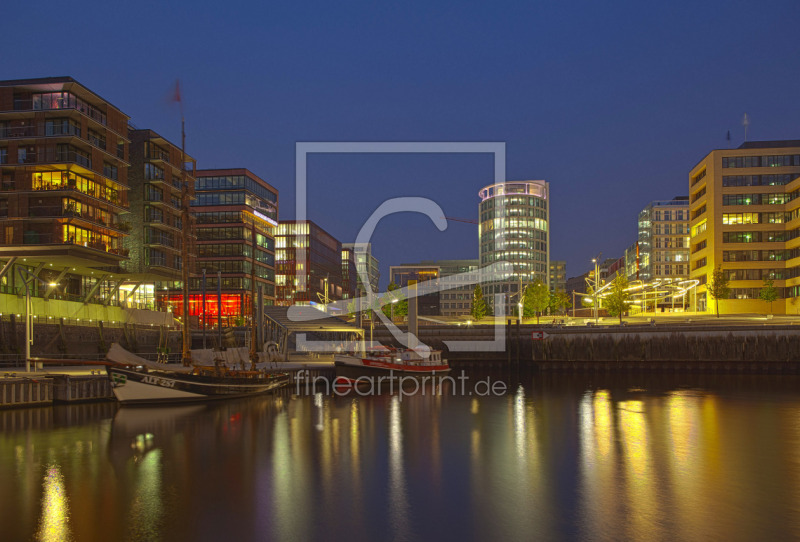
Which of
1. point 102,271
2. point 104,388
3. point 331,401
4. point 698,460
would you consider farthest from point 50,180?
point 698,460

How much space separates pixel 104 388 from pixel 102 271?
4490 centimetres

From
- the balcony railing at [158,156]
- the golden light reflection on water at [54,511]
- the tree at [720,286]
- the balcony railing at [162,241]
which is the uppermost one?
the balcony railing at [158,156]

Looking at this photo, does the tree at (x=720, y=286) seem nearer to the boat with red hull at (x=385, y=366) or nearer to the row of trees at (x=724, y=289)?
the row of trees at (x=724, y=289)

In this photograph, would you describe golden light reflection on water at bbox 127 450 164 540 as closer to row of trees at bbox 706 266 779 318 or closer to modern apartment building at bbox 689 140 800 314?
row of trees at bbox 706 266 779 318

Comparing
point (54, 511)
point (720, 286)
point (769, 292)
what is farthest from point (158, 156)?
point (769, 292)

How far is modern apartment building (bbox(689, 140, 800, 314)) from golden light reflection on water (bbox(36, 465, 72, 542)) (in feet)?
425

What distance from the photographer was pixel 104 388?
156ft

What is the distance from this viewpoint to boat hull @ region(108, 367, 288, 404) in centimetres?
4528

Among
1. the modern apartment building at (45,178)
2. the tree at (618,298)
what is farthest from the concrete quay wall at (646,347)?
the modern apartment building at (45,178)

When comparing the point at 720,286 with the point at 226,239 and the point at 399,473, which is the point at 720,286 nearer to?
the point at 226,239

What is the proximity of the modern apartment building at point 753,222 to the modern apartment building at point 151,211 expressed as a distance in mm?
102524

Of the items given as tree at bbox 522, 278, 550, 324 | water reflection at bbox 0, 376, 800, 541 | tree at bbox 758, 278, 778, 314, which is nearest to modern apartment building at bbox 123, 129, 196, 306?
water reflection at bbox 0, 376, 800, 541

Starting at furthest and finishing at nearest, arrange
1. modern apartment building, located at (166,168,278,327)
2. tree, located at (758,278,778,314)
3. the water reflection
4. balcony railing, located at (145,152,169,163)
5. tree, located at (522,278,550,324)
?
tree, located at (522,278,550,324), modern apartment building, located at (166,168,278,327), tree, located at (758,278,778,314), balcony railing, located at (145,152,169,163), the water reflection

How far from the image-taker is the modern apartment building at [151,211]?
93562mm
